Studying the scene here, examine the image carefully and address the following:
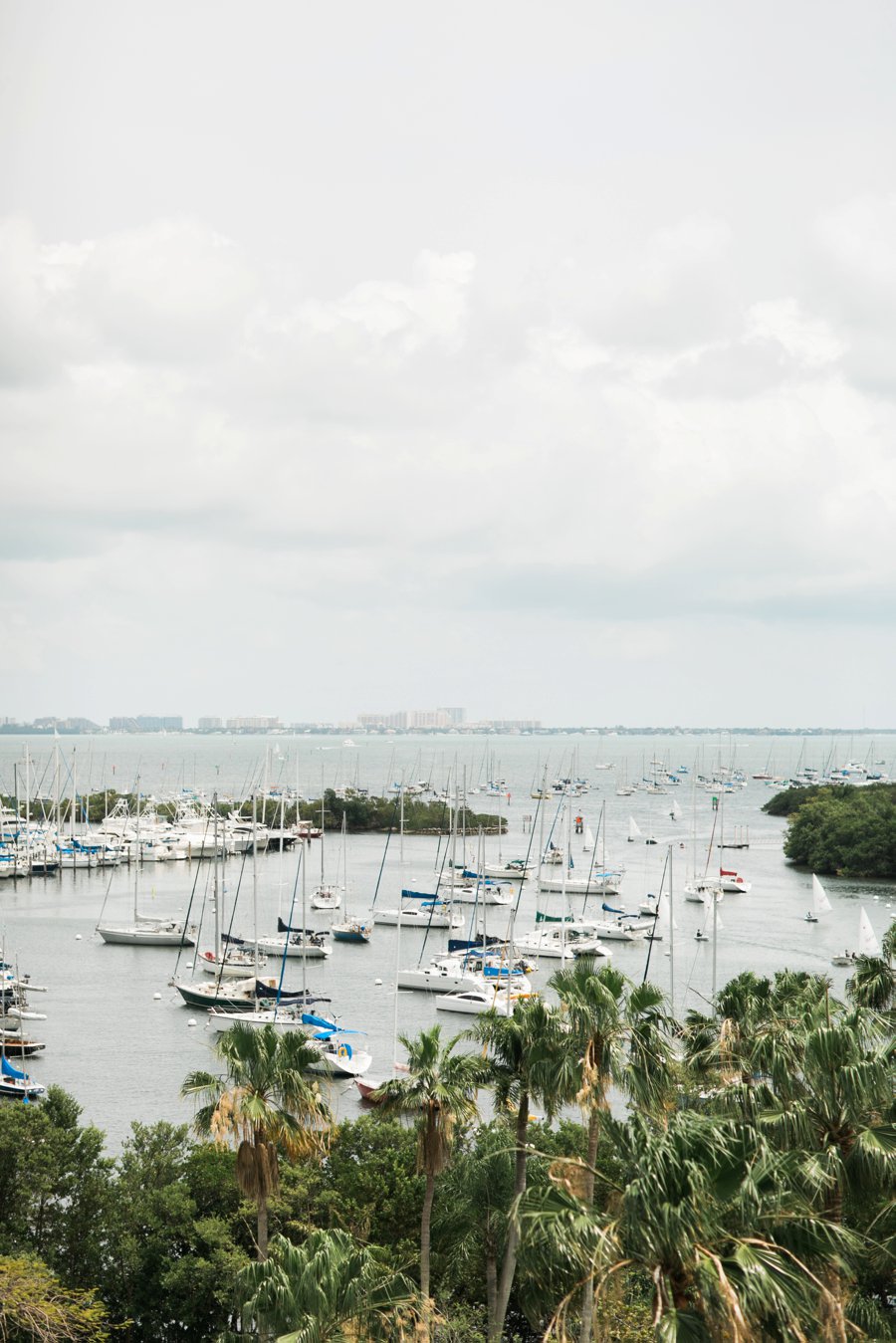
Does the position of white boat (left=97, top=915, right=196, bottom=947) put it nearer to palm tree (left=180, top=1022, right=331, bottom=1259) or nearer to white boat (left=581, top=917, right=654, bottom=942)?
white boat (left=581, top=917, right=654, bottom=942)

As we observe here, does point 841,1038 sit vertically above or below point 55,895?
above

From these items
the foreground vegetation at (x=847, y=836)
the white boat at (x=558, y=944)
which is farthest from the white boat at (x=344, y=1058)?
the foreground vegetation at (x=847, y=836)

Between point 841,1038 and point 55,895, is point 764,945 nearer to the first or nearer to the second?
point 55,895

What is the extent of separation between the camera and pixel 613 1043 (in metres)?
17.8

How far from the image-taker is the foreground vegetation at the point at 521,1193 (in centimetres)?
1042

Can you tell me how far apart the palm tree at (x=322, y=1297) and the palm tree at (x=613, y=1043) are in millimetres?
3512

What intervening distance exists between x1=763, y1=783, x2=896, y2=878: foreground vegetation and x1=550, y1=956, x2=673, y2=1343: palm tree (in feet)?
284

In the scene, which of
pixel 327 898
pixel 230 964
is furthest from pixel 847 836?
pixel 230 964

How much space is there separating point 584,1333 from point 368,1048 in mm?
37686

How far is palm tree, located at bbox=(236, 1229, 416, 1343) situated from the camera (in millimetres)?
13797

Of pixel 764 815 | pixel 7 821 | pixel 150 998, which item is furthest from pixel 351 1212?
pixel 764 815

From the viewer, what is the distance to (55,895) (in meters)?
90.8

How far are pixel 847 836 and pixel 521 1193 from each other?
93051mm

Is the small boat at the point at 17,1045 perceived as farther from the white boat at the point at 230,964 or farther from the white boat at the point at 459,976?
the white boat at the point at 459,976
